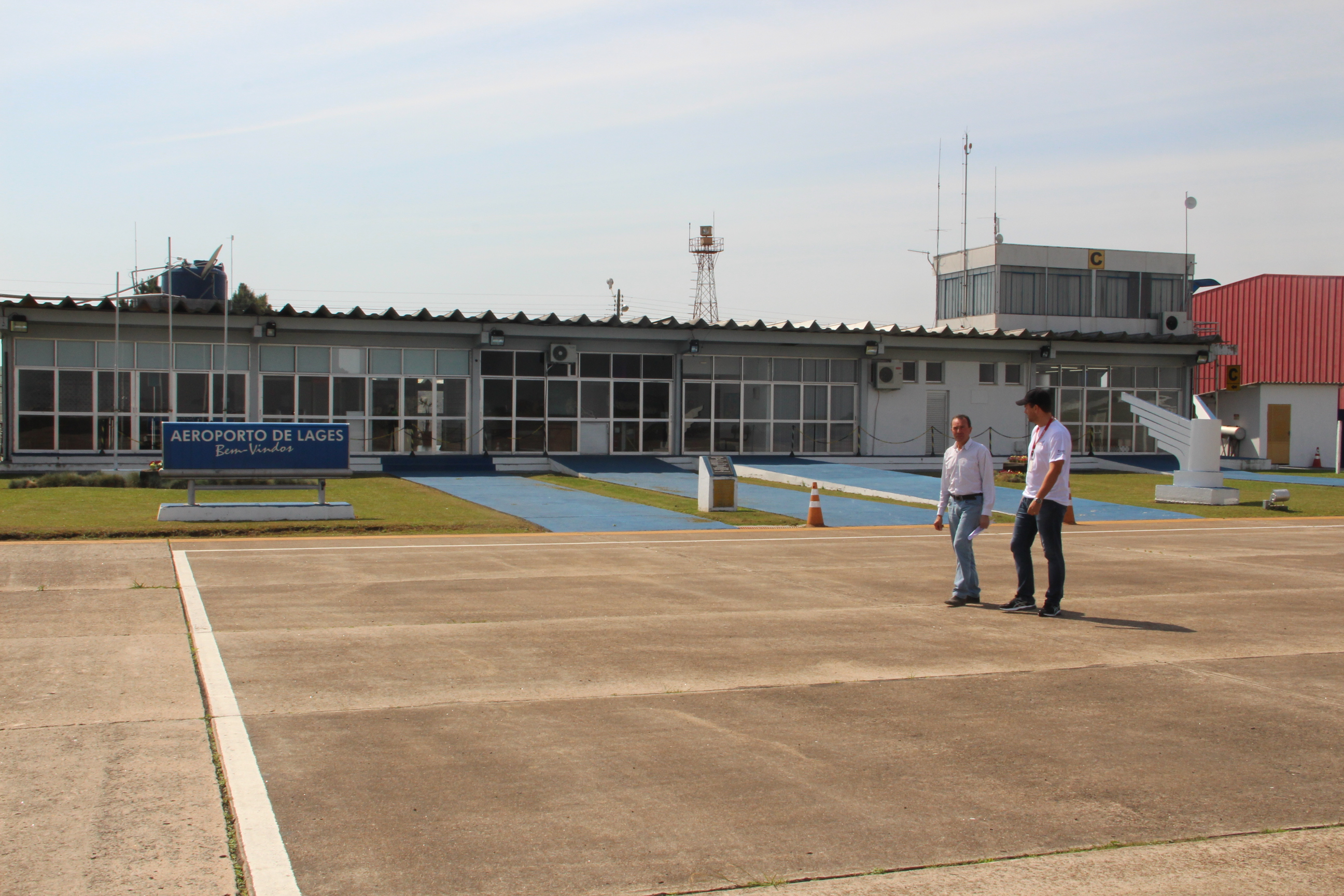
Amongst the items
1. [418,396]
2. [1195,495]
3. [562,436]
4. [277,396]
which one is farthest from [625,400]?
[1195,495]

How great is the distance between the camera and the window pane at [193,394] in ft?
106

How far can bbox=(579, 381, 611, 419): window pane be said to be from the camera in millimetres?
36062

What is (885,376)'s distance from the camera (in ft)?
124

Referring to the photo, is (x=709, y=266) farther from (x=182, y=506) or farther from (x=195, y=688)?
(x=195, y=688)

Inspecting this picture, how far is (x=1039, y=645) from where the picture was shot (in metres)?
8.80

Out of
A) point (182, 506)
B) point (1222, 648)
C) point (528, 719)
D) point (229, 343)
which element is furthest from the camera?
point (229, 343)

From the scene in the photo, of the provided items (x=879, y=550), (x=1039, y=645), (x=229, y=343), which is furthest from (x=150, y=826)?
(x=229, y=343)

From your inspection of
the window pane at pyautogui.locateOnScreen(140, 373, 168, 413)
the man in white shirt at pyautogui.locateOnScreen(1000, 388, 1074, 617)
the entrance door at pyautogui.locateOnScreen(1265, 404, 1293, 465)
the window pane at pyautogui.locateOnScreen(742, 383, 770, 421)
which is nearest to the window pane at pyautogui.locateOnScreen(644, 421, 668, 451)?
the window pane at pyautogui.locateOnScreen(742, 383, 770, 421)

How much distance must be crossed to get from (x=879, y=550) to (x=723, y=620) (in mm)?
5894

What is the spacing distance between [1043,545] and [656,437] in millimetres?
26943

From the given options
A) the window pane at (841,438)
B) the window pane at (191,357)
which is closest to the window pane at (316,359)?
the window pane at (191,357)

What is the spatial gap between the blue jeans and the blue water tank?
1239 inches

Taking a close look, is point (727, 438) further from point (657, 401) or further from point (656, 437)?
point (657, 401)

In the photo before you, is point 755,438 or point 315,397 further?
point 755,438
